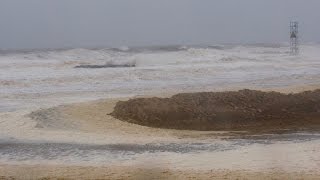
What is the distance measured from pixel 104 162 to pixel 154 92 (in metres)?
13.1

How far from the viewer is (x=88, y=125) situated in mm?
15977

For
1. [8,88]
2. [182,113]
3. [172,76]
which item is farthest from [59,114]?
[172,76]

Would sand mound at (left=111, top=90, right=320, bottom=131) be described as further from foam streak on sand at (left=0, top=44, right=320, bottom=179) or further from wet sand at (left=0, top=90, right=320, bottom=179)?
wet sand at (left=0, top=90, right=320, bottom=179)

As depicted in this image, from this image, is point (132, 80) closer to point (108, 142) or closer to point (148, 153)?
point (108, 142)

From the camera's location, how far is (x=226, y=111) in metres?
18.5

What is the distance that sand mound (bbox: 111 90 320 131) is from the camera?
1753 centimetres

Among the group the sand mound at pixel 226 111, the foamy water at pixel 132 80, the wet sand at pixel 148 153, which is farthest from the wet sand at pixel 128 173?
the foamy water at pixel 132 80

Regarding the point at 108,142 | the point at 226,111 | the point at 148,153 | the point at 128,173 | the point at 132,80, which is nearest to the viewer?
the point at 128,173

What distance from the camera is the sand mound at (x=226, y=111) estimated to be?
1753 centimetres

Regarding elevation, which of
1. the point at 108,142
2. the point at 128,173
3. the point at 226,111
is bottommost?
the point at 226,111

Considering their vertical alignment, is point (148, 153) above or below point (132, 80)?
above

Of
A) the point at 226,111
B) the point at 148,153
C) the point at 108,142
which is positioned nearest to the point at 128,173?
the point at 148,153

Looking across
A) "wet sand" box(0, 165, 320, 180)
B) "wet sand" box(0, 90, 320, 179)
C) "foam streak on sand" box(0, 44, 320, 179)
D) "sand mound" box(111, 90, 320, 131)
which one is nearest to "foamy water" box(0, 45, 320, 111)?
"foam streak on sand" box(0, 44, 320, 179)

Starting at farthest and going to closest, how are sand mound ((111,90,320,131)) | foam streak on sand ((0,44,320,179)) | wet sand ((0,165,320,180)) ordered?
sand mound ((111,90,320,131)), foam streak on sand ((0,44,320,179)), wet sand ((0,165,320,180))
